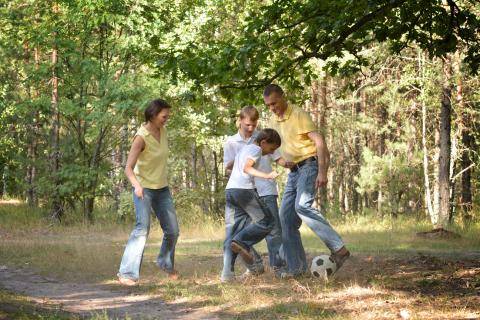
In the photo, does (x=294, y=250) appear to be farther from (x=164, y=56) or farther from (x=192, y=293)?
(x=164, y=56)

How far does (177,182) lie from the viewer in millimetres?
27656

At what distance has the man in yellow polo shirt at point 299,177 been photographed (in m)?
8.00

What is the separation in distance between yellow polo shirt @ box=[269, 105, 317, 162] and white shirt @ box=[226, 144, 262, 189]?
1.50ft

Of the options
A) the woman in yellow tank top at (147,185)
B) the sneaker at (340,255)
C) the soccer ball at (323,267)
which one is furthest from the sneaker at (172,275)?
the sneaker at (340,255)

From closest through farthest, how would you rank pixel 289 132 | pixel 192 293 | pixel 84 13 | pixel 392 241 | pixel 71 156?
pixel 192 293
pixel 289 132
pixel 392 241
pixel 84 13
pixel 71 156

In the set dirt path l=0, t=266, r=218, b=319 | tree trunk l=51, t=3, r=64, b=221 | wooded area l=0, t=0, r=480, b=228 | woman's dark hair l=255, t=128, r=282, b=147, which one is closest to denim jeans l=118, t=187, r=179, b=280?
dirt path l=0, t=266, r=218, b=319

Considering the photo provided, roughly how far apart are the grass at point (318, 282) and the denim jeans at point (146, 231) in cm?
25

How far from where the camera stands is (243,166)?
8.12m

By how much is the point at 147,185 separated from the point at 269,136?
1.64m

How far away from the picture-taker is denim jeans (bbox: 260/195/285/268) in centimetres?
873

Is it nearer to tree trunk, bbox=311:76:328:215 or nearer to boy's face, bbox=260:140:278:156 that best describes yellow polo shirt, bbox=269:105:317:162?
boy's face, bbox=260:140:278:156

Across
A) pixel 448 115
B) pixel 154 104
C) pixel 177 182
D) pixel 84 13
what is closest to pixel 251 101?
pixel 154 104

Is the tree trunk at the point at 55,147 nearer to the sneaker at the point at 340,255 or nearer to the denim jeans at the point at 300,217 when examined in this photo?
the denim jeans at the point at 300,217

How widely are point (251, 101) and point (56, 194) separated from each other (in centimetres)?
1287
